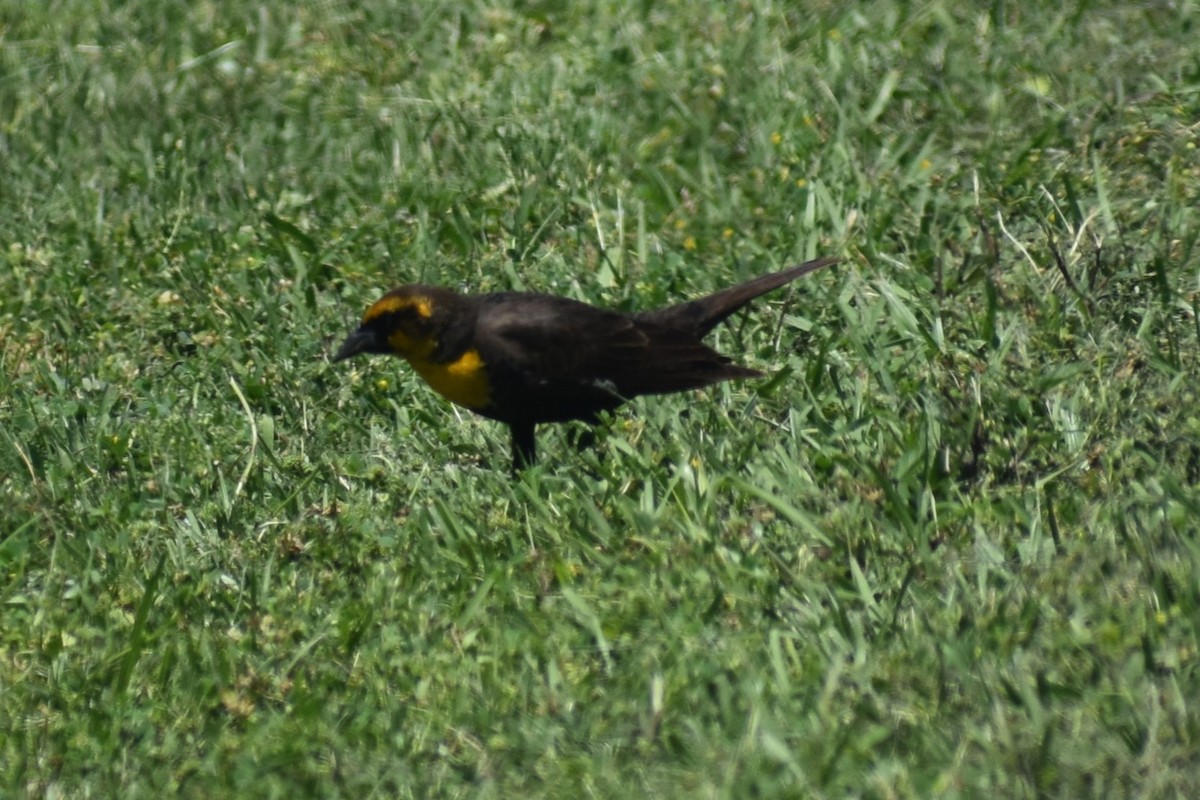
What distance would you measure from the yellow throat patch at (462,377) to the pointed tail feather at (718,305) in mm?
682

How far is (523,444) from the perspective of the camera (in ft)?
19.5

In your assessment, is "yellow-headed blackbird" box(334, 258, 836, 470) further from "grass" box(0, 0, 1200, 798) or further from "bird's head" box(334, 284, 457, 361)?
"grass" box(0, 0, 1200, 798)

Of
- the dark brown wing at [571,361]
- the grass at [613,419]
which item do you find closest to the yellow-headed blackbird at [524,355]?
the dark brown wing at [571,361]

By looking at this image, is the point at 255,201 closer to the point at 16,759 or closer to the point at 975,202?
the point at 975,202

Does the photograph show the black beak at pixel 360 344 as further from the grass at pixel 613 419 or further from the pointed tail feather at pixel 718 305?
the pointed tail feather at pixel 718 305

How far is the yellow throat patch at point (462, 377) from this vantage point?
583 centimetres

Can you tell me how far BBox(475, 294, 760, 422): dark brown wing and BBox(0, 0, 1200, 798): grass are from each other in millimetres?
175

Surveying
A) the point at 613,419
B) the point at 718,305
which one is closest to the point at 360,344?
the point at 613,419

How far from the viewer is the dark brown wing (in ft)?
19.1

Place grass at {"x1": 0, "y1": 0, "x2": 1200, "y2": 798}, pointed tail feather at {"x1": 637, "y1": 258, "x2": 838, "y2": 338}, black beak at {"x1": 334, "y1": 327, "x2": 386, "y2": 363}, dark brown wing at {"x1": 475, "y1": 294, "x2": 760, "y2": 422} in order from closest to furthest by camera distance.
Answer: grass at {"x1": 0, "y1": 0, "x2": 1200, "y2": 798} < dark brown wing at {"x1": 475, "y1": 294, "x2": 760, "y2": 422} < black beak at {"x1": 334, "y1": 327, "x2": 386, "y2": 363} < pointed tail feather at {"x1": 637, "y1": 258, "x2": 838, "y2": 338}

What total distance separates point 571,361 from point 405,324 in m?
0.55

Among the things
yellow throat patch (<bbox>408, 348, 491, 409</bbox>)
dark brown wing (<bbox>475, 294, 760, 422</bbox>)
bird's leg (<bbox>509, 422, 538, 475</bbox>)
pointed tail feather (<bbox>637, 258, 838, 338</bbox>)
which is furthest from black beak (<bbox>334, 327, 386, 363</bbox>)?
pointed tail feather (<bbox>637, 258, 838, 338</bbox>)

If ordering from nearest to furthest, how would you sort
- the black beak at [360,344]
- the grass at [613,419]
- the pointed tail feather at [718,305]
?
the grass at [613,419]
the black beak at [360,344]
the pointed tail feather at [718,305]

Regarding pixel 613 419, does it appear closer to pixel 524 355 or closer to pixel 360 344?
pixel 524 355
